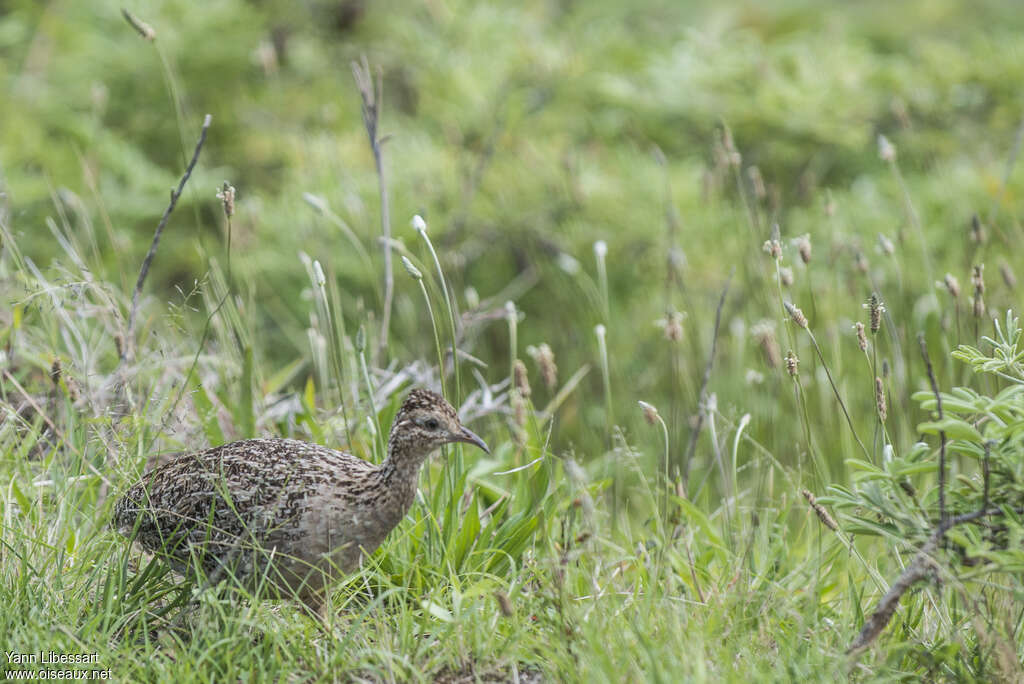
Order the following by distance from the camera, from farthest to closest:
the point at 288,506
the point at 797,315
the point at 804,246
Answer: the point at 804,246 < the point at 288,506 < the point at 797,315

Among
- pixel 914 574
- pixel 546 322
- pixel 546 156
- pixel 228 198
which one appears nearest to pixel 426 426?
pixel 228 198

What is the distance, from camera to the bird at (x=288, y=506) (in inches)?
126

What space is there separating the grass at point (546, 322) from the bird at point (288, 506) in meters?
0.10

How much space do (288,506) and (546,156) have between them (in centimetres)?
493

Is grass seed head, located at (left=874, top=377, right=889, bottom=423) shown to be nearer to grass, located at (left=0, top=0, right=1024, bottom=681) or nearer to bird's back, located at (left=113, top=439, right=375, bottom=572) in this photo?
grass, located at (left=0, top=0, right=1024, bottom=681)

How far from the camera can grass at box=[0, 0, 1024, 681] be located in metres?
2.97

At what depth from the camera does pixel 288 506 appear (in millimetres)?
3240

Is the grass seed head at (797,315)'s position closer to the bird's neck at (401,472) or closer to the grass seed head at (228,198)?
the bird's neck at (401,472)

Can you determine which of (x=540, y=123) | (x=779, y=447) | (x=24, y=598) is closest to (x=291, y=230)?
(x=540, y=123)

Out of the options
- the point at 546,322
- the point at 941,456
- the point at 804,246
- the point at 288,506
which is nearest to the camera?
the point at 941,456

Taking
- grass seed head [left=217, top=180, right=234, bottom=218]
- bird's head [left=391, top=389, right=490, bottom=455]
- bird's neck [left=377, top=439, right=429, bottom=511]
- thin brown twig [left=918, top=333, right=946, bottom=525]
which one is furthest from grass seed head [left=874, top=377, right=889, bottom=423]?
grass seed head [left=217, top=180, right=234, bottom=218]

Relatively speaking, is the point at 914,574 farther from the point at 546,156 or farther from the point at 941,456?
the point at 546,156

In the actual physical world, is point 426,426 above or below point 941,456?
below

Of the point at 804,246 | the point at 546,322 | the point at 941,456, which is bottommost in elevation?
the point at 546,322
